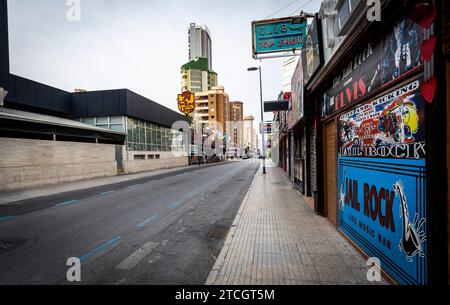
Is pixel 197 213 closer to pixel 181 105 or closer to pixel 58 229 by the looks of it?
pixel 58 229

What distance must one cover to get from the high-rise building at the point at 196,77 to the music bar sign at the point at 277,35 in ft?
368

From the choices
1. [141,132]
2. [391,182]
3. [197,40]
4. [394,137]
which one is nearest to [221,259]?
[391,182]

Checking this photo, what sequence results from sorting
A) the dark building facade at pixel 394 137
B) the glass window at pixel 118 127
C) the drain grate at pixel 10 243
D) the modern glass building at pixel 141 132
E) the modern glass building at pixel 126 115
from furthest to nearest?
the modern glass building at pixel 141 132, the glass window at pixel 118 127, the modern glass building at pixel 126 115, the drain grate at pixel 10 243, the dark building facade at pixel 394 137

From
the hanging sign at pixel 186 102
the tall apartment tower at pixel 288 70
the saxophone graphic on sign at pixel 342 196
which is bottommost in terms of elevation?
the saxophone graphic on sign at pixel 342 196

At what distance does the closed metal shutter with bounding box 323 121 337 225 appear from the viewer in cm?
603

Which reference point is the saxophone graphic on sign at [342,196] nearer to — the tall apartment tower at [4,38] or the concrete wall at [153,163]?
the concrete wall at [153,163]

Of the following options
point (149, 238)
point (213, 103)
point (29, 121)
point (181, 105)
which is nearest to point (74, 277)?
point (149, 238)

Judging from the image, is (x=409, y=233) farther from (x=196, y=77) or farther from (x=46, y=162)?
(x=196, y=77)

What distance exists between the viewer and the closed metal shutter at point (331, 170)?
19.8 feet

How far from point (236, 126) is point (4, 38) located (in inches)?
4471

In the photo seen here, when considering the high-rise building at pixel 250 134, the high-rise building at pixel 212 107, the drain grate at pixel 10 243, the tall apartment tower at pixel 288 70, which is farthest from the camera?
the high-rise building at pixel 250 134

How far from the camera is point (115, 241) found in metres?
5.22

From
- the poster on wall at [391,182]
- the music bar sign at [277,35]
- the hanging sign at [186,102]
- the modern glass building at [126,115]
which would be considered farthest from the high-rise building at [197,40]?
the poster on wall at [391,182]
